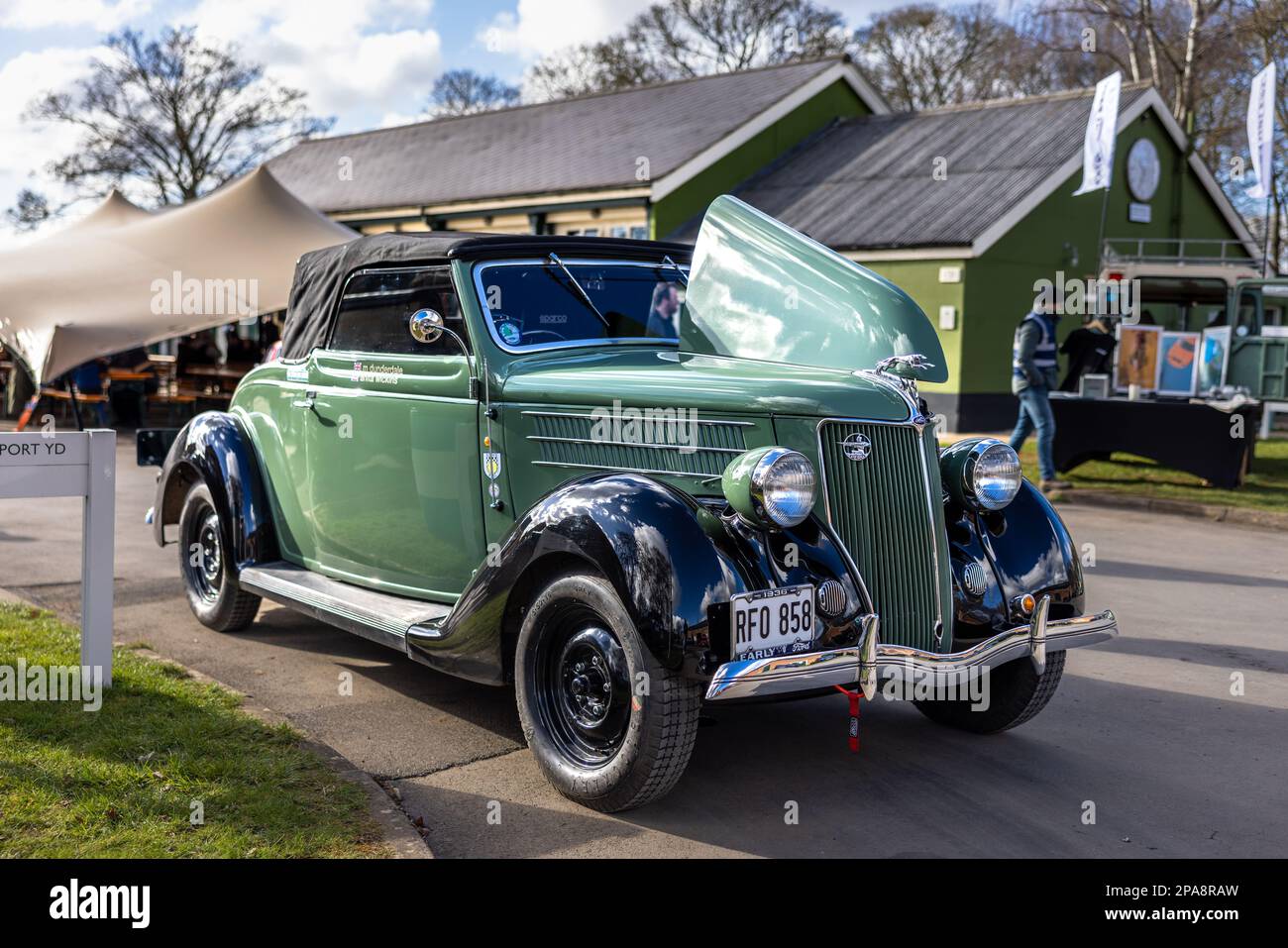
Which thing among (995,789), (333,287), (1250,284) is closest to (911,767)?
(995,789)

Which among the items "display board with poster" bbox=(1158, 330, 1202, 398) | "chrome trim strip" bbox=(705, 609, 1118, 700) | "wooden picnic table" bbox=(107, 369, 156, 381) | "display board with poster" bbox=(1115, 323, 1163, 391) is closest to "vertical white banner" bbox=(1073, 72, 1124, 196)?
"display board with poster" bbox=(1115, 323, 1163, 391)

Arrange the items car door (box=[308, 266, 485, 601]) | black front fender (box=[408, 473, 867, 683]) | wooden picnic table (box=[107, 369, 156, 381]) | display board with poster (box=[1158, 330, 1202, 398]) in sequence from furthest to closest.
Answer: wooden picnic table (box=[107, 369, 156, 381]) → display board with poster (box=[1158, 330, 1202, 398]) → car door (box=[308, 266, 485, 601]) → black front fender (box=[408, 473, 867, 683])

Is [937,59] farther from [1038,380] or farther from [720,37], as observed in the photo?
[1038,380]

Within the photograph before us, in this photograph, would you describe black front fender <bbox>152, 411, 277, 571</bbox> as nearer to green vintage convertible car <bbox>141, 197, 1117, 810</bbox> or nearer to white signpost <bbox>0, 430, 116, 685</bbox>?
green vintage convertible car <bbox>141, 197, 1117, 810</bbox>

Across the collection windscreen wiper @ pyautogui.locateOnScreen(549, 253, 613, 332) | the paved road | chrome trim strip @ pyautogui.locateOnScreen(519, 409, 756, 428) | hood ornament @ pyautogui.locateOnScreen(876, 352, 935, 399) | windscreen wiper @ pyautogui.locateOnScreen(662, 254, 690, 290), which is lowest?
the paved road

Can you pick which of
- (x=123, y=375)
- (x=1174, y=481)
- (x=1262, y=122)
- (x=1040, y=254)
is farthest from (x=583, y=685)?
(x=1040, y=254)

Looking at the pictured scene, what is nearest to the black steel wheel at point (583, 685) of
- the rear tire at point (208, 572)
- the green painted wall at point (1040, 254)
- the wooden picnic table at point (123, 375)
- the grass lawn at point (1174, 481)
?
the rear tire at point (208, 572)

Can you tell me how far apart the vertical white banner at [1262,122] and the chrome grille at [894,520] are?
14696mm

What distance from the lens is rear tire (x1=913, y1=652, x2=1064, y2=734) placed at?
4750mm

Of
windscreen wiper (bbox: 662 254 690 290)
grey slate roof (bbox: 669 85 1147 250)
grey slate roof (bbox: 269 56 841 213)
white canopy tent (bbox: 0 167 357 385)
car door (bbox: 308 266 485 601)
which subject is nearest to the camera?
car door (bbox: 308 266 485 601)

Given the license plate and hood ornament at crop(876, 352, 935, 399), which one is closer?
the license plate

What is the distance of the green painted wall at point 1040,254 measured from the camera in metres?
19.1

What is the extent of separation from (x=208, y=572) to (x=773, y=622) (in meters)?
3.98
